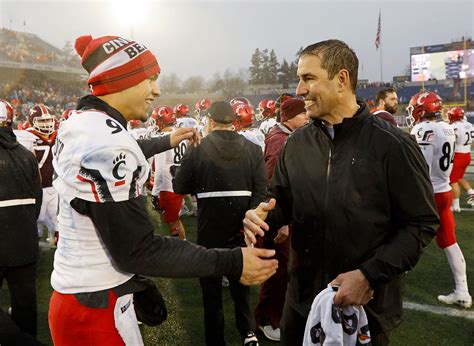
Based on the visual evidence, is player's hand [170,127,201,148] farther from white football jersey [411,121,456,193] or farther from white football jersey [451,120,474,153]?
white football jersey [451,120,474,153]

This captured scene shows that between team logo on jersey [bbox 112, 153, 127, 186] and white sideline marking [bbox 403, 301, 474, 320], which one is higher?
team logo on jersey [bbox 112, 153, 127, 186]

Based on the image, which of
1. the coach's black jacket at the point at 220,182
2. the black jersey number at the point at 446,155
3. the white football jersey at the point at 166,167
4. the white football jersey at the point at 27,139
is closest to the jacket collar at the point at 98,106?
the coach's black jacket at the point at 220,182

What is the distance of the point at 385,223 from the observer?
216 cm

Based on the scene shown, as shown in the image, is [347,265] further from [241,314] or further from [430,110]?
[430,110]

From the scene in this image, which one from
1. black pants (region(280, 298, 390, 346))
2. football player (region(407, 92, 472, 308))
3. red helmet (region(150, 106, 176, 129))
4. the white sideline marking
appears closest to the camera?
black pants (region(280, 298, 390, 346))

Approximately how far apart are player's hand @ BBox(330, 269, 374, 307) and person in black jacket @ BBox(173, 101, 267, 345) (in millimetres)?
1971

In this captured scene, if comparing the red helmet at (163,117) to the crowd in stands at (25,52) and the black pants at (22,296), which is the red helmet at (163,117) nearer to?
the black pants at (22,296)

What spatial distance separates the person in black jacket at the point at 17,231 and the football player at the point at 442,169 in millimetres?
4230

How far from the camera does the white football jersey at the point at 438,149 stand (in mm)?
5043

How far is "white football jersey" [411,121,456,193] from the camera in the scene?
5.04m

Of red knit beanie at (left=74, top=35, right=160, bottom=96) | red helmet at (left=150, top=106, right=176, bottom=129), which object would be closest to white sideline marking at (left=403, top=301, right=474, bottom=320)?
red knit beanie at (left=74, top=35, right=160, bottom=96)

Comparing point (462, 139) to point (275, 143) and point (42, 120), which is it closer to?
point (275, 143)

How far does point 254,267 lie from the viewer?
188cm

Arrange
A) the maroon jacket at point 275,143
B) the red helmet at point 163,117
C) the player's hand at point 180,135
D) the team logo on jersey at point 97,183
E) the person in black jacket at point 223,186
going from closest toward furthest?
the team logo on jersey at point 97,183 → the player's hand at point 180,135 → the person in black jacket at point 223,186 → the maroon jacket at point 275,143 → the red helmet at point 163,117
